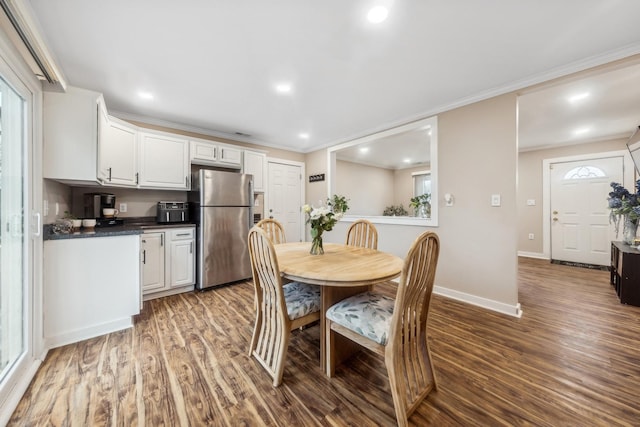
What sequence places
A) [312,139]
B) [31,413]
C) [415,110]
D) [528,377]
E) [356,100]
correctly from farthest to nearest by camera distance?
[312,139], [415,110], [356,100], [528,377], [31,413]

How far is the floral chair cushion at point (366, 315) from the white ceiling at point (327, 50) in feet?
6.29

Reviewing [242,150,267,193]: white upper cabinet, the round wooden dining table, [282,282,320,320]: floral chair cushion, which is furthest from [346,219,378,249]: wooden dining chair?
[242,150,267,193]: white upper cabinet

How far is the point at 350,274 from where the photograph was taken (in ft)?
4.79

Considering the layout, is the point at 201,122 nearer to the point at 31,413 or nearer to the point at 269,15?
the point at 269,15

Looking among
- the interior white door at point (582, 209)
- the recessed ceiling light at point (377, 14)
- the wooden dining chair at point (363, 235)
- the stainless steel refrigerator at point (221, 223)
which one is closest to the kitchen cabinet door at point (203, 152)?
the stainless steel refrigerator at point (221, 223)

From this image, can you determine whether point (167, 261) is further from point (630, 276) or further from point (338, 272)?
point (630, 276)

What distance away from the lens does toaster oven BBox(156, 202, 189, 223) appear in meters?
3.21

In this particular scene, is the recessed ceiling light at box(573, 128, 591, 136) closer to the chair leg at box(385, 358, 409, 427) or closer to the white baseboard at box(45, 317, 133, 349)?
the chair leg at box(385, 358, 409, 427)

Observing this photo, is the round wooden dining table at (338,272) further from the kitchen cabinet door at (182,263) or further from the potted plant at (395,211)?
the potted plant at (395,211)

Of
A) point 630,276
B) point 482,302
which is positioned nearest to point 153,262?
point 482,302

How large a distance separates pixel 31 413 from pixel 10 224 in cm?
113

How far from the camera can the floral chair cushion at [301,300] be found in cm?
162

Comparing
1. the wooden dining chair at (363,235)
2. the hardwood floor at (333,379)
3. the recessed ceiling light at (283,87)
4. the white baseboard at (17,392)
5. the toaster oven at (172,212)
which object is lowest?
the hardwood floor at (333,379)

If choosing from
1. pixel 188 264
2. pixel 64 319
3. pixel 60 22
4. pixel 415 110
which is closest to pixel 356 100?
pixel 415 110
